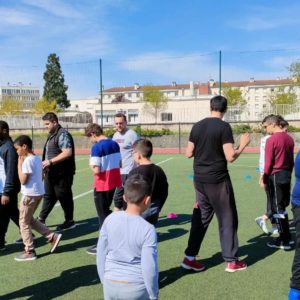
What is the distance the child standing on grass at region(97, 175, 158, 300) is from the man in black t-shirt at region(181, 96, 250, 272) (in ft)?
6.93

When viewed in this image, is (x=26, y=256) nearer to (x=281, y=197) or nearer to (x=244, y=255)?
(x=244, y=255)

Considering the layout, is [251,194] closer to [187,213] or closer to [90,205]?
[187,213]

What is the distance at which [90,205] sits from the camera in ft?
29.5

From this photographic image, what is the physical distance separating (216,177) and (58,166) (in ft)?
10.2

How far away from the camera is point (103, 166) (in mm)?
5477

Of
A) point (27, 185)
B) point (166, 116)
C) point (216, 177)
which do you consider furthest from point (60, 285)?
point (166, 116)

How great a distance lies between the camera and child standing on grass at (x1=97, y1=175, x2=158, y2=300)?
2.56 m

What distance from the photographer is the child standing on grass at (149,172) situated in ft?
14.6

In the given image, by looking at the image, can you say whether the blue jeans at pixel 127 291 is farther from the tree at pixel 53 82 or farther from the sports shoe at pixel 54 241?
the tree at pixel 53 82

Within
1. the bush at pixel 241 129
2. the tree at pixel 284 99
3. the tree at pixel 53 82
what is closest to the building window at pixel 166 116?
the bush at pixel 241 129

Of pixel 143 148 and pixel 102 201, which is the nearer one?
pixel 143 148

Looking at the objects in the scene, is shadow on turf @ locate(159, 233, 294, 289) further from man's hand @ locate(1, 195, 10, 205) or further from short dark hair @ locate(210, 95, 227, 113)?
man's hand @ locate(1, 195, 10, 205)

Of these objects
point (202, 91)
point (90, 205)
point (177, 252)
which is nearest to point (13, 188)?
point (177, 252)

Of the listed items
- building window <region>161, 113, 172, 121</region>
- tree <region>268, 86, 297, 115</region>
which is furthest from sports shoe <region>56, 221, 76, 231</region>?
building window <region>161, 113, 172, 121</region>
